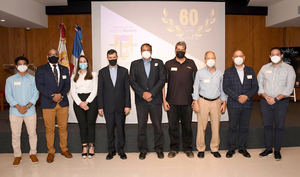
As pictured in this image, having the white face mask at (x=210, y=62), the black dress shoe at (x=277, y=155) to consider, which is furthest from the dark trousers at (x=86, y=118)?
the black dress shoe at (x=277, y=155)

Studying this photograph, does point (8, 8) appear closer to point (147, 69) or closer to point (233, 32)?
point (147, 69)

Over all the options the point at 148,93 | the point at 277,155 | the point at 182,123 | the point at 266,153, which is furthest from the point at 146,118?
the point at 277,155

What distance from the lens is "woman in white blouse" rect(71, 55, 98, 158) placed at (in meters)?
3.47

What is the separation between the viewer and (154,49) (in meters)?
4.70

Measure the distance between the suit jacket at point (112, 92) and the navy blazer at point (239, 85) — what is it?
143 centimetres

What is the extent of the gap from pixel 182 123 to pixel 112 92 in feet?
3.66

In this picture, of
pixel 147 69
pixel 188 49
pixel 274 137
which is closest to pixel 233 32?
pixel 188 49

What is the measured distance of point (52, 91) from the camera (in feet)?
11.2

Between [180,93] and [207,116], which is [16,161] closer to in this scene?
[180,93]

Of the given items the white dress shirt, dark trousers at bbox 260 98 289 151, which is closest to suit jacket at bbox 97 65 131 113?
the white dress shirt

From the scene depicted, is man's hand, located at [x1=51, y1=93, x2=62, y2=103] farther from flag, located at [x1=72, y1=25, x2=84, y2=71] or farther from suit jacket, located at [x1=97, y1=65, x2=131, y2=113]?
flag, located at [x1=72, y1=25, x2=84, y2=71]

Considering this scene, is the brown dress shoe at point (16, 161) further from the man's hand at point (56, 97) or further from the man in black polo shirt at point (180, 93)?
the man in black polo shirt at point (180, 93)

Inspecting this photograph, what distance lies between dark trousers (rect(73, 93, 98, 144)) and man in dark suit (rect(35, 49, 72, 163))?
22 cm

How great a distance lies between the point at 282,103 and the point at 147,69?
197 centimetres
